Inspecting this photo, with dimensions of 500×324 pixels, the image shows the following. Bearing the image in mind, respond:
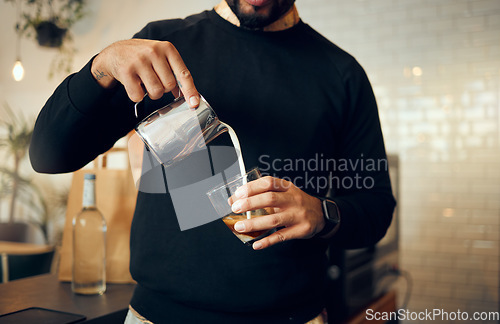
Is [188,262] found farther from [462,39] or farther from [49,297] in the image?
[462,39]

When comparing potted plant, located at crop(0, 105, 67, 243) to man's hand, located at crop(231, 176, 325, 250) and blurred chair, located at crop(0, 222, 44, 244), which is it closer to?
blurred chair, located at crop(0, 222, 44, 244)

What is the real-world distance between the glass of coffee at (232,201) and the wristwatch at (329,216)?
0.15 m

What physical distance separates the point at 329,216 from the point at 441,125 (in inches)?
92.3

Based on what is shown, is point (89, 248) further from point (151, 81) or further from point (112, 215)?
point (151, 81)

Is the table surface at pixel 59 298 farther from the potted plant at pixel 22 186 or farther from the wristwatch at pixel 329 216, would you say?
the potted plant at pixel 22 186

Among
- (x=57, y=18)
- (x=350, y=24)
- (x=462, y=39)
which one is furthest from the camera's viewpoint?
(x=57, y=18)

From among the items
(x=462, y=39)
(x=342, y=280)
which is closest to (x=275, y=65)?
(x=342, y=280)

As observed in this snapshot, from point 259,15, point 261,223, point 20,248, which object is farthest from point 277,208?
point 20,248

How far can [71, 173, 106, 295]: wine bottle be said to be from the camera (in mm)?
1304

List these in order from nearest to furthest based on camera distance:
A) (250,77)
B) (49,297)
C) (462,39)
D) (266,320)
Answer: (266,320) < (250,77) < (49,297) < (462,39)

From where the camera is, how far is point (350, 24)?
3.12 m

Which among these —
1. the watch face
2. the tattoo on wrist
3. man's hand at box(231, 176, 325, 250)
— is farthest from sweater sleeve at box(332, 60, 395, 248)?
the tattoo on wrist

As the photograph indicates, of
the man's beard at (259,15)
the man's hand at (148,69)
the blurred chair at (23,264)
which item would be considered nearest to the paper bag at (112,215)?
the man's beard at (259,15)

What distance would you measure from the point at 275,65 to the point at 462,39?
2.24 m
